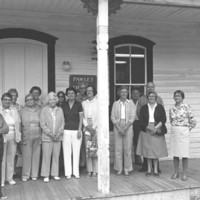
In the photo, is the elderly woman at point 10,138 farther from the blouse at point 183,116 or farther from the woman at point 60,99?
the blouse at point 183,116

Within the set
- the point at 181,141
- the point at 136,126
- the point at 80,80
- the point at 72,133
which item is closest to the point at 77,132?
the point at 72,133

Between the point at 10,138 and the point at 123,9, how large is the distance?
338 cm

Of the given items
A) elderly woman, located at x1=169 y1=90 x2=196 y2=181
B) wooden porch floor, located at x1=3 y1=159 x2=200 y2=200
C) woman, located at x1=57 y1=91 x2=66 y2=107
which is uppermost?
woman, located at x1=57 y1=91 x2=66 y2=107

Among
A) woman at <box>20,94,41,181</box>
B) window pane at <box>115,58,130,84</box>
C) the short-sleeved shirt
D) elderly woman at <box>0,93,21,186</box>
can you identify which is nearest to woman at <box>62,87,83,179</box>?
the short-sleeved shirt

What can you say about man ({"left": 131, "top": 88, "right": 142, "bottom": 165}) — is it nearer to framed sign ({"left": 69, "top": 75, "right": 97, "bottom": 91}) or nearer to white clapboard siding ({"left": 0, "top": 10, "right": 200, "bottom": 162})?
white clapboard siding ({"left": 0, "top": 10, "right": 200, "bottom": 162})

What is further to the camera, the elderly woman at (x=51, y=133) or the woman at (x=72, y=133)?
the woman at (x=72, y=133)

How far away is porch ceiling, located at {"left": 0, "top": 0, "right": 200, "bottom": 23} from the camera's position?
5805 millimetres

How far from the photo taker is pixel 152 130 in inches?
220

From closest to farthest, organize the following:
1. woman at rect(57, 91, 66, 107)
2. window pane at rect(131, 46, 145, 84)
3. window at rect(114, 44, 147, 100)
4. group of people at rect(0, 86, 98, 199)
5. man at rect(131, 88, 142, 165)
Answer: group of people at rect(0, 86, 98, 199)
woman at rect(57, 91, 66, 107)
man at rect(131, 88, 142, 165)
window at rect(114, 44, 147, 100)
window pane at rect(131, 46, 145, 84)

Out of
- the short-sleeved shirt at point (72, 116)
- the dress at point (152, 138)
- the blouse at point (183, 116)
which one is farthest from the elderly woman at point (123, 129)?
the blouse at point (183, 116)

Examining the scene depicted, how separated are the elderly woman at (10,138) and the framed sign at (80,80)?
5.93 feet

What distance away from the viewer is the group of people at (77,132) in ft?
17.7

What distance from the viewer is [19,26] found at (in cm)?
639

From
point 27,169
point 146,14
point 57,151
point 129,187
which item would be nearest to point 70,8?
point 146,14
